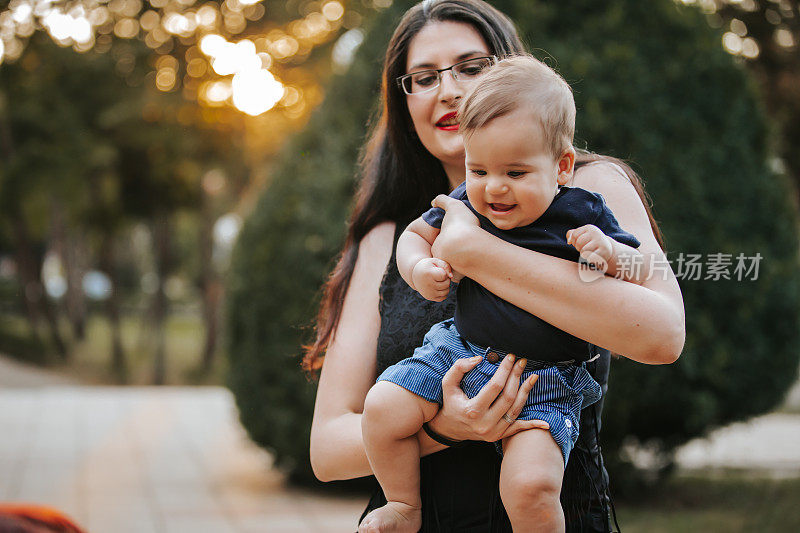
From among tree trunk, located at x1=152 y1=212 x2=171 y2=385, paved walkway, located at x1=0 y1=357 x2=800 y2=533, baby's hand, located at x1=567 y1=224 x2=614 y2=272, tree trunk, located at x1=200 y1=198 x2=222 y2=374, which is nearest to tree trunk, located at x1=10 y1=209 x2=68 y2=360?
tree trunk, located at x1=152 y1=212 x2=171 y2=385

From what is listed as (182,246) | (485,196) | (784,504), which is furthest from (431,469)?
(182,246)

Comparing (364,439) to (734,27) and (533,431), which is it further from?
(734,27)

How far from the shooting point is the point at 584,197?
1580 millimetres

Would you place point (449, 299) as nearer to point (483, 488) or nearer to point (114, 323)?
point (483, 488)

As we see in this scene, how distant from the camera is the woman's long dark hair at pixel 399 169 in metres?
2.05

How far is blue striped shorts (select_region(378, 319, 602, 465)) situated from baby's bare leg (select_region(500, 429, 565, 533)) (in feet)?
0.10

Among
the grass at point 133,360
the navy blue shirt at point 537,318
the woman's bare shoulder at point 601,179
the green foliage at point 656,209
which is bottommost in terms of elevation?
the grass at point 133,360

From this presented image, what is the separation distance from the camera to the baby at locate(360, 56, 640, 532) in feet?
4.97

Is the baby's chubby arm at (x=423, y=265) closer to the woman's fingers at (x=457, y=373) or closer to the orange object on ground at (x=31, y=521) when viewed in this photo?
the woman's fingers at (x=457, y=373)

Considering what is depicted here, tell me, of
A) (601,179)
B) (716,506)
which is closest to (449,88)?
(601,179)

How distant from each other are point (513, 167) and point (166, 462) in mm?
6453

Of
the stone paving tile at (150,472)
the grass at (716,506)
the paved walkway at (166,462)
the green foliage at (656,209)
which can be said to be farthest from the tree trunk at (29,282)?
the grass at (716,506)

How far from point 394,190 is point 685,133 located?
3.75 m

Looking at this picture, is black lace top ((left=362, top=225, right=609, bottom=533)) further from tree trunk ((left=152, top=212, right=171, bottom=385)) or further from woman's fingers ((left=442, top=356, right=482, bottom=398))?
tree trunk ((left=152, top=212, right=171, bottom=385))
